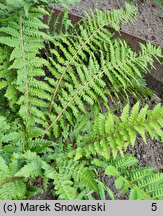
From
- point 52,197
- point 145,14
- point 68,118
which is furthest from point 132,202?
point 145,14

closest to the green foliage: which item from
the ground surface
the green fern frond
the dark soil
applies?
the green fern frond

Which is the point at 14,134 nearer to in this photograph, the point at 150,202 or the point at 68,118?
the point at 68,118

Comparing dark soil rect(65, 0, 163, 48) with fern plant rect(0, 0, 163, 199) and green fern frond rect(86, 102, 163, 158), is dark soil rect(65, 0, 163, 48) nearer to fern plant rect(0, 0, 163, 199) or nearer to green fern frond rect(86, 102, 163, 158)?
fern plant rect(0, 0, 163, 199)

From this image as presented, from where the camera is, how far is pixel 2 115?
2635mm

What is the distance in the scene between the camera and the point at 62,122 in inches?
107

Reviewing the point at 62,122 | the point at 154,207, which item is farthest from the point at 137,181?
the point at 62,122

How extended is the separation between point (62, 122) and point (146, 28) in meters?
1.57

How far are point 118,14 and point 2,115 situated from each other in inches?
51.5

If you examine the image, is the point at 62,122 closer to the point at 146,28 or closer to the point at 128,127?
the point at 128,127

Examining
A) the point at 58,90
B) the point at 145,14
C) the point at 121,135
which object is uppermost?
the point at 145,14

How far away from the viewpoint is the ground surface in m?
3.03

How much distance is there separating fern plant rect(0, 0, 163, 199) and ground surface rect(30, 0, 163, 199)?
0.37 m

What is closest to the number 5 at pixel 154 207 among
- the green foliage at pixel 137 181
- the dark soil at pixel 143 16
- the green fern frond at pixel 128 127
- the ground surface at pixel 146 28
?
the green foliage at pixel 137 181

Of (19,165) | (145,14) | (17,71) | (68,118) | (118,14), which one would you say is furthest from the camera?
(145,14)
